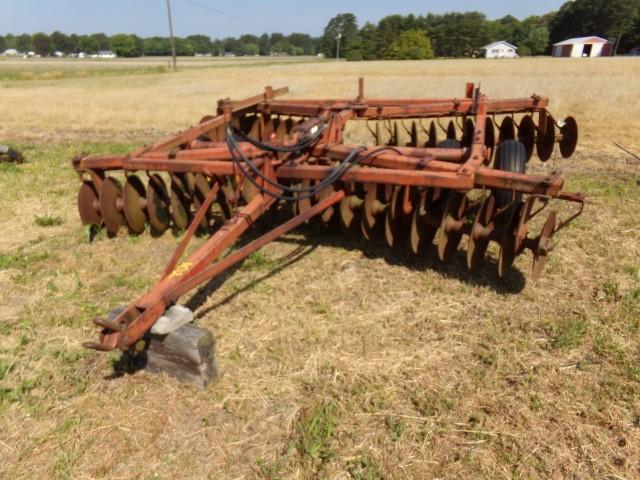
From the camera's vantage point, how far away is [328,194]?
430cm

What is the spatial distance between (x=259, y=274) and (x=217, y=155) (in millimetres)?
1219

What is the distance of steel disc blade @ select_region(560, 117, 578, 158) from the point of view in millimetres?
5930

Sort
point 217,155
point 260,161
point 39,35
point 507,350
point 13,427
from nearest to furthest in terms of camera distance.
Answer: point 13,427, point 507,350, point 260,161, point 217,155, point 39,35

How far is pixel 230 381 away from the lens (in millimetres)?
2838

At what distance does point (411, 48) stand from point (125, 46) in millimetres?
94182

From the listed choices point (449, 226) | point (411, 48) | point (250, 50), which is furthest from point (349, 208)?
point (250, 50)

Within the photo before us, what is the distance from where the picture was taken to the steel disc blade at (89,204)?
4.61 metres

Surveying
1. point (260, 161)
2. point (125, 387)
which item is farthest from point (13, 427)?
point (260, 161)

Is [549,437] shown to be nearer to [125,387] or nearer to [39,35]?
[125,387]

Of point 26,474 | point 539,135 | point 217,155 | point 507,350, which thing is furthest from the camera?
point 539,135

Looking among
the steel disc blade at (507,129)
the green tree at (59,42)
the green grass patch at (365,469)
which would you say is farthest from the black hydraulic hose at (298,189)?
the green tree at (59,42)

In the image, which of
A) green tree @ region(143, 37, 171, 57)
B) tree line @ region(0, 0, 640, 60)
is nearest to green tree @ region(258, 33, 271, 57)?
green tree @ region(143, 37, 171, 57)

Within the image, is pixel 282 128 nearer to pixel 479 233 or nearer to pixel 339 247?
pixel 339 247

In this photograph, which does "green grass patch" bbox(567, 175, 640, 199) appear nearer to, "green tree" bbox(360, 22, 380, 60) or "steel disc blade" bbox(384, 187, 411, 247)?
"steel disc blade" bbox(384, 187, 411, 247)
